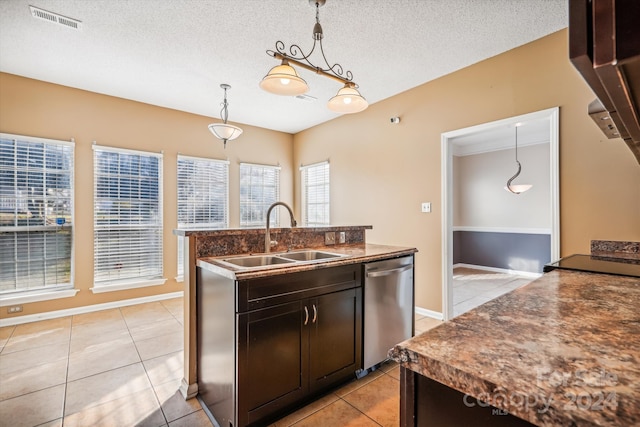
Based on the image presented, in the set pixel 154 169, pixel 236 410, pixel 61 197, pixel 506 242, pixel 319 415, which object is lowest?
pixel 319 415

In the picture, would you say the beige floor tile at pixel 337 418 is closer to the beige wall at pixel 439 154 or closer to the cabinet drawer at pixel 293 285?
the cabinet drawer at pixel 293 285

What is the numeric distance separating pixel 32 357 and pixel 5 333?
99cm

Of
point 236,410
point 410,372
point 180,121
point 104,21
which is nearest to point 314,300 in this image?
point 236,410

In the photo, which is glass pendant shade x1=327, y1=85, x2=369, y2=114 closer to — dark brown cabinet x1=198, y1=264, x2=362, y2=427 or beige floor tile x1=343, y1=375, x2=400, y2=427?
dark brown cabinet x1=198, y1=264, x2=362, y2=427

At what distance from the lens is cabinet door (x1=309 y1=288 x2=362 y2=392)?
199 cm

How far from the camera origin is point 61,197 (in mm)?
3836

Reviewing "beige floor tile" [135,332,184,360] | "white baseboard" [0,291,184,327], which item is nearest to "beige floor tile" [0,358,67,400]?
"beige floor tile" [135,332,184,360]

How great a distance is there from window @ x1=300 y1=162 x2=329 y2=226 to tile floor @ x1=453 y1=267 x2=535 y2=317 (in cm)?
250

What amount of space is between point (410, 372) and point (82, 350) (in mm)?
3405

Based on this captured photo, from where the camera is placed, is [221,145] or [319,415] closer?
[319,415]

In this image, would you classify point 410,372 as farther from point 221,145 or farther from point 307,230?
point 221,145

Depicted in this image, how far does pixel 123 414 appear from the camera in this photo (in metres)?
1.97

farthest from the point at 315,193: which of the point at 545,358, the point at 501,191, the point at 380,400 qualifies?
the point at 545,358

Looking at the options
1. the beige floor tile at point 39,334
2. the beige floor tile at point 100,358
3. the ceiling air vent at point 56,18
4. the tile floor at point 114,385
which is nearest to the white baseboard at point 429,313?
the tile floor at point 114,385
